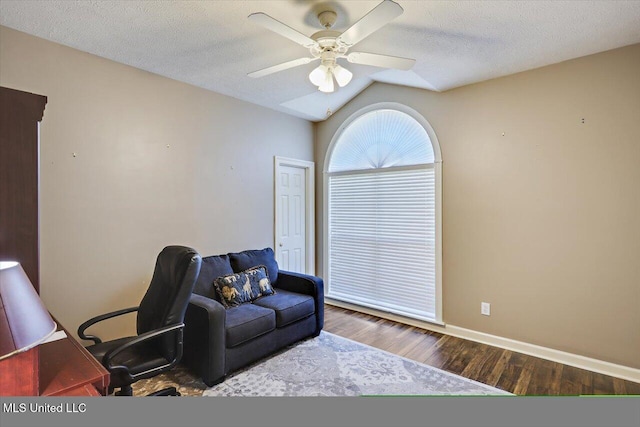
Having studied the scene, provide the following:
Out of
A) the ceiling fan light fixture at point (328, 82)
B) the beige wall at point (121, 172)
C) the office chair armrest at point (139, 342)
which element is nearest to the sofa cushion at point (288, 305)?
the beige wall at point (121, 172)

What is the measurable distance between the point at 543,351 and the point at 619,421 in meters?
2.69

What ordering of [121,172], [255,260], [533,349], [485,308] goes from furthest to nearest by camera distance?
[255,260]
[485,308]
[533,349]
[121,172]

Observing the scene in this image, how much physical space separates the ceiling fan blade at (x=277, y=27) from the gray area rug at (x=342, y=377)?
2356 millimetres

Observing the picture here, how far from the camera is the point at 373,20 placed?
1529 millimetres

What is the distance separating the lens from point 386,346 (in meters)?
2.95

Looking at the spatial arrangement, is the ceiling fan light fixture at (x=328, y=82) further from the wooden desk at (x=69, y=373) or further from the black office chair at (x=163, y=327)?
the wooden desk at (x=69, y=373)

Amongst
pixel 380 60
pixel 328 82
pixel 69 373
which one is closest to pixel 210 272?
pixel 69 373

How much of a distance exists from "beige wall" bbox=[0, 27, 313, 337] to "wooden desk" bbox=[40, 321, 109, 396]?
1.44 metres

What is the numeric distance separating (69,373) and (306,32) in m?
2.41

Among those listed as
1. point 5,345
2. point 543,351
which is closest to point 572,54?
point 543,351

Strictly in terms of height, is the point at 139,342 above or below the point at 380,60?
below

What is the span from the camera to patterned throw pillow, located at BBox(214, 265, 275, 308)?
2.78 meters

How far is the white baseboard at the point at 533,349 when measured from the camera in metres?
2.38

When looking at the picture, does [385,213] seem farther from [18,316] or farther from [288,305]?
[18,316]
